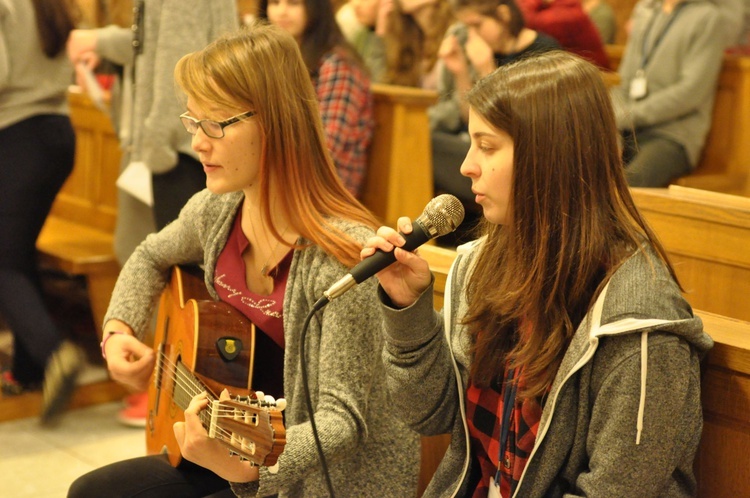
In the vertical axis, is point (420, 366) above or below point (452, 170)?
above

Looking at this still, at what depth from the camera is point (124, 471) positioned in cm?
196

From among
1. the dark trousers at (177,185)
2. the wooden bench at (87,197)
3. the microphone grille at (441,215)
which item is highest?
the microphone grille at (441,215)

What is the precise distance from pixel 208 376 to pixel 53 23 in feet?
6.43

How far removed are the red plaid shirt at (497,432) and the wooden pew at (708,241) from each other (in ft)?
2.51

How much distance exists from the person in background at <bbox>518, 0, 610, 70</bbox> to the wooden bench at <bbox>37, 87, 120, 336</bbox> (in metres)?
1.96

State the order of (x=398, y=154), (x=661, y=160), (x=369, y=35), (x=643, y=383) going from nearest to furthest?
(x=643, y=383) < (x=398, y=154) < (x=661, y=160) < (x=369, y=35)

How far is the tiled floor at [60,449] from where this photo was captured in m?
3.07

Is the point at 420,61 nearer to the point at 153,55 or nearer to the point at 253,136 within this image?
the point at 153,55

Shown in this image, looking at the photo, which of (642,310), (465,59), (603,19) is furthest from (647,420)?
(603,19)

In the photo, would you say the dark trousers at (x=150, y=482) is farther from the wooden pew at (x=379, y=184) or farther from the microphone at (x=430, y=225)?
the wooden pew at (x=379, y=184)

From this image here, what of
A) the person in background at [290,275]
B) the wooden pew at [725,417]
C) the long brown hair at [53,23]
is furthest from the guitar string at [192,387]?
the long brown hair at [53,23]

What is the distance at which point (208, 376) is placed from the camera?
1827 millimetres

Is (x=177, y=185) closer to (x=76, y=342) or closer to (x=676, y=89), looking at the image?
(x=76, y=342)

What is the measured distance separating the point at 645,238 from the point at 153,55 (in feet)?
6.73
